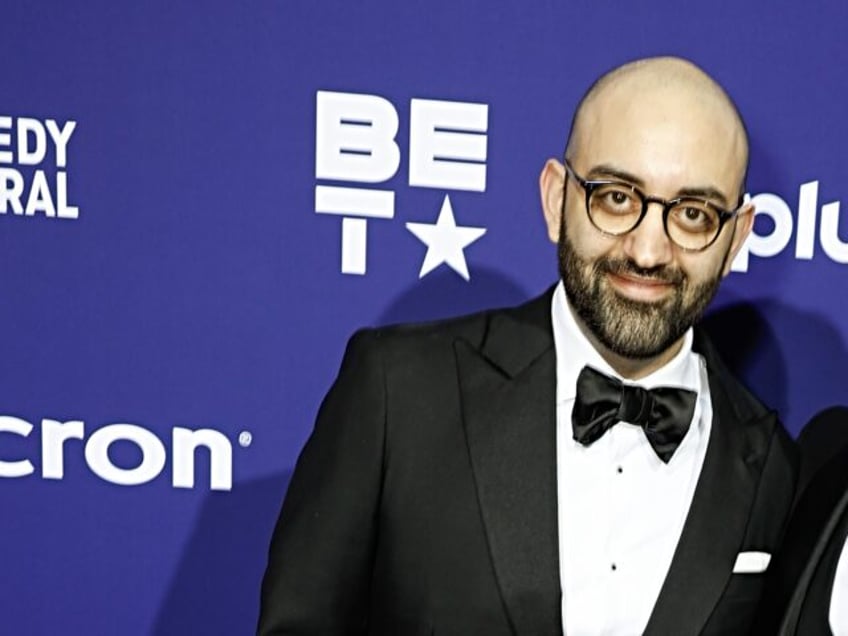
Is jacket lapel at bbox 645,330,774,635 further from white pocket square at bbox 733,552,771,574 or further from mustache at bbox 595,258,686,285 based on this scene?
mustache at bbox 595,258,686,285

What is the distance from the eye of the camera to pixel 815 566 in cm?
158

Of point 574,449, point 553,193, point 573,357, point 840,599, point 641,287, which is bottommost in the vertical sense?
point 840,599

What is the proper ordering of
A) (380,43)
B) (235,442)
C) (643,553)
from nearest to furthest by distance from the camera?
(643,553)
(380,43)
(235,442)

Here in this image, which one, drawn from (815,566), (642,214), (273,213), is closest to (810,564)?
(815,566)

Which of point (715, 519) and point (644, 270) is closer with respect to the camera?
point (644, 270)

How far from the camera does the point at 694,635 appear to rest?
A: 158cm

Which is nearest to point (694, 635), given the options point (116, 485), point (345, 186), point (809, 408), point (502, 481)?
point (502, 481)

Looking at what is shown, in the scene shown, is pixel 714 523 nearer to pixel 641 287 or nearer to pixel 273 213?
pixel 641 287

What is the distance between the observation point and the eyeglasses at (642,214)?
1.49m

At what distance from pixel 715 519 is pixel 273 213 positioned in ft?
3.00

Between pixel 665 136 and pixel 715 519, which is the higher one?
pixel 665 136

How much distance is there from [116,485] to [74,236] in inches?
17.3

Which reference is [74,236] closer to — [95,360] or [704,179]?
[95,360]

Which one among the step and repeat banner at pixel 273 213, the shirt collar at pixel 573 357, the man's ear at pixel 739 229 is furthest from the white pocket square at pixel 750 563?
the step and repeat banner at pixel 273 213
